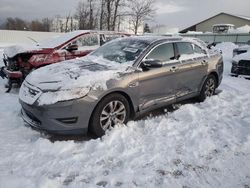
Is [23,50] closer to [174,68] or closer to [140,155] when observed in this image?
[174,68]

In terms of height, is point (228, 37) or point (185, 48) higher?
point (228, 37)

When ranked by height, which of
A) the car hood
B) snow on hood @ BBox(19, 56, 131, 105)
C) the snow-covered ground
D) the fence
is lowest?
the snow-covered ground

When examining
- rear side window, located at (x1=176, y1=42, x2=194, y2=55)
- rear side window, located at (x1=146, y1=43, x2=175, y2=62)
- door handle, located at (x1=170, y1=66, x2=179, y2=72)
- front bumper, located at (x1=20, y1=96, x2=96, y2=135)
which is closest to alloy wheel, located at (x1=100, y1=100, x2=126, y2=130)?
front bumper, located at (x1=20, y1=96, x2=96, y2=135)

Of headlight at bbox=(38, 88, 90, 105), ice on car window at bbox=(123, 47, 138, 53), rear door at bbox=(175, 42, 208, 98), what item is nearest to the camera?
headlight at bbox=(38, 88, 90, 105)

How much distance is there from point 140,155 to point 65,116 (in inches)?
48.2

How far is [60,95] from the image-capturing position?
4.36 metres

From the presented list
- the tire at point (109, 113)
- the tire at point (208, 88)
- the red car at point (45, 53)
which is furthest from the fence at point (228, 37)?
the tire at point (109, 113)

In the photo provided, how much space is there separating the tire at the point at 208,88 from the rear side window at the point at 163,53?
4.64 ft

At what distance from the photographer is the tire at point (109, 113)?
4625 millimetres

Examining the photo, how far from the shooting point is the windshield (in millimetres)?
A: 5488

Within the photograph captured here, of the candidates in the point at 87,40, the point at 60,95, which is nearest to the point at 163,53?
the point at 60,95

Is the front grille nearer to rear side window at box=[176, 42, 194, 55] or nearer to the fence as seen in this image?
rear side window at box=[176, 42, 194, 55]

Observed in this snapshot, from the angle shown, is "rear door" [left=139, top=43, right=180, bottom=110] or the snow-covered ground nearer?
the snow-covered ground

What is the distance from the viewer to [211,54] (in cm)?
721
